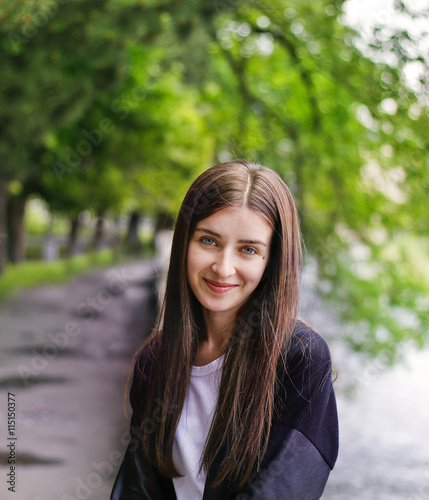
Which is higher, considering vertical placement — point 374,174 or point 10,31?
point 10,31

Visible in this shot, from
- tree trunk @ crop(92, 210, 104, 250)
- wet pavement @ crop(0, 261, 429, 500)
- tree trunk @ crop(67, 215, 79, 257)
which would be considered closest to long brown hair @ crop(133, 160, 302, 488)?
wet pavement @ crop(0, 261, 429, 500)

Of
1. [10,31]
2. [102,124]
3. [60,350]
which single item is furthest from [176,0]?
[60,350]

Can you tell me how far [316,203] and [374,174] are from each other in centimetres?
48

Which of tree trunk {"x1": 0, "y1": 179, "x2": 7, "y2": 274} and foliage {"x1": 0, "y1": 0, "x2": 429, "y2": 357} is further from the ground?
foliage {"x1": 0, "y1": 0, "x2": 429, "y2": 357}

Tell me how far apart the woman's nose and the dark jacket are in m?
0.16

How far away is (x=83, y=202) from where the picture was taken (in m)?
4.83

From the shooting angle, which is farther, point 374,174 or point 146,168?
point 146,168

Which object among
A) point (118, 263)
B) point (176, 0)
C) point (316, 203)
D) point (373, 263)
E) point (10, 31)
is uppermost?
point (176, 0)

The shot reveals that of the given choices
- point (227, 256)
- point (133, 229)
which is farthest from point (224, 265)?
point (133, 229)

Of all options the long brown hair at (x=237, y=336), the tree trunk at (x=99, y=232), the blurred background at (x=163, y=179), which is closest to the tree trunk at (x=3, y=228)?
the blurred background at (x=163, y=179)

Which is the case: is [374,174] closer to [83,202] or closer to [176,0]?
[176,0]

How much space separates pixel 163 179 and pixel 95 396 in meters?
1.97

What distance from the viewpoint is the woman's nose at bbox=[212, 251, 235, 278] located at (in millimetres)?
958

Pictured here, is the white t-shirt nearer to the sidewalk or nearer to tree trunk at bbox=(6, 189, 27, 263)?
the sidewalk
